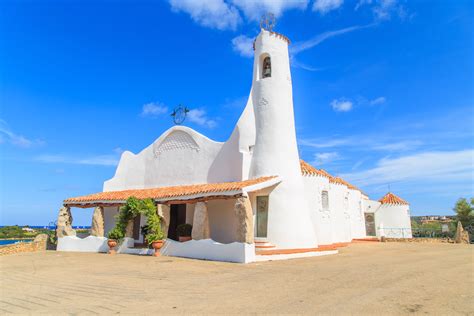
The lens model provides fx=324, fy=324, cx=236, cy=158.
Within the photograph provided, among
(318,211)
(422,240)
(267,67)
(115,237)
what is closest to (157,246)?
(115,237)

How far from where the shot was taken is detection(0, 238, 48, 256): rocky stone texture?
17984 mm

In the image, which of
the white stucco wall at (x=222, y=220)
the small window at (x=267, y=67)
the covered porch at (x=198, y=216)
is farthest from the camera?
the small window at (x=267, y=67)

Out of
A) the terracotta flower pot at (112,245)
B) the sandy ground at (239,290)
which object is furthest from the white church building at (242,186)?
the sandy ground at (239,290)

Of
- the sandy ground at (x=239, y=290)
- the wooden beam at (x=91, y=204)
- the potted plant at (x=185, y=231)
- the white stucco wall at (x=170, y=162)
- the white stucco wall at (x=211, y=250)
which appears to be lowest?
the sandy ground at (x=239, y=290)

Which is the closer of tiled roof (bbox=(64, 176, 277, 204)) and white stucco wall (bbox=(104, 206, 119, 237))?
tiled roof (bbox=(64, 176, 277, 204))

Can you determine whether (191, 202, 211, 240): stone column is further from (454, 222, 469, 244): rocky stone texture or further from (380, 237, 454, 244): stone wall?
(454, 222, 469, 244): rocky stone texture

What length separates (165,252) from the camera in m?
15.0

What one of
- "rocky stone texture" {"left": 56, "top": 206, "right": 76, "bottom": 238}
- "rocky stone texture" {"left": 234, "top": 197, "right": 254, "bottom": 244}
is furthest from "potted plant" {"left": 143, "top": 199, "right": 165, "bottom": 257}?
"rocky stone texture" {"left": 56, "top": 206, "right": 76, "bottom": 238}

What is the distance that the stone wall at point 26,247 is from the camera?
59.0ft

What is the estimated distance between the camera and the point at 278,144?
16.0 m

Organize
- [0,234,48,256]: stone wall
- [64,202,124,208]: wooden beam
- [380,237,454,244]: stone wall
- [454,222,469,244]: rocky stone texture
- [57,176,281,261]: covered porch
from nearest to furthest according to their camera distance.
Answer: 1. [57,176,281,261]: covered porch
2. [64,202,124,208]: wooden beam
3. [0,234,48,256]: stone wall
4. [454,222,469,244]: rocky stone texture
5. [380,237,454,244]: stone wall

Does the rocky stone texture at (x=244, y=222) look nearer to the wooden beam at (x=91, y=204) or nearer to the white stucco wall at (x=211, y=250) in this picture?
the white stucco wall at (x=211, y=250)

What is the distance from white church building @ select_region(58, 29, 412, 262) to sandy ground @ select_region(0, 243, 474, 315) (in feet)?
11.5

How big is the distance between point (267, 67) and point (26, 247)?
56.5 ft
